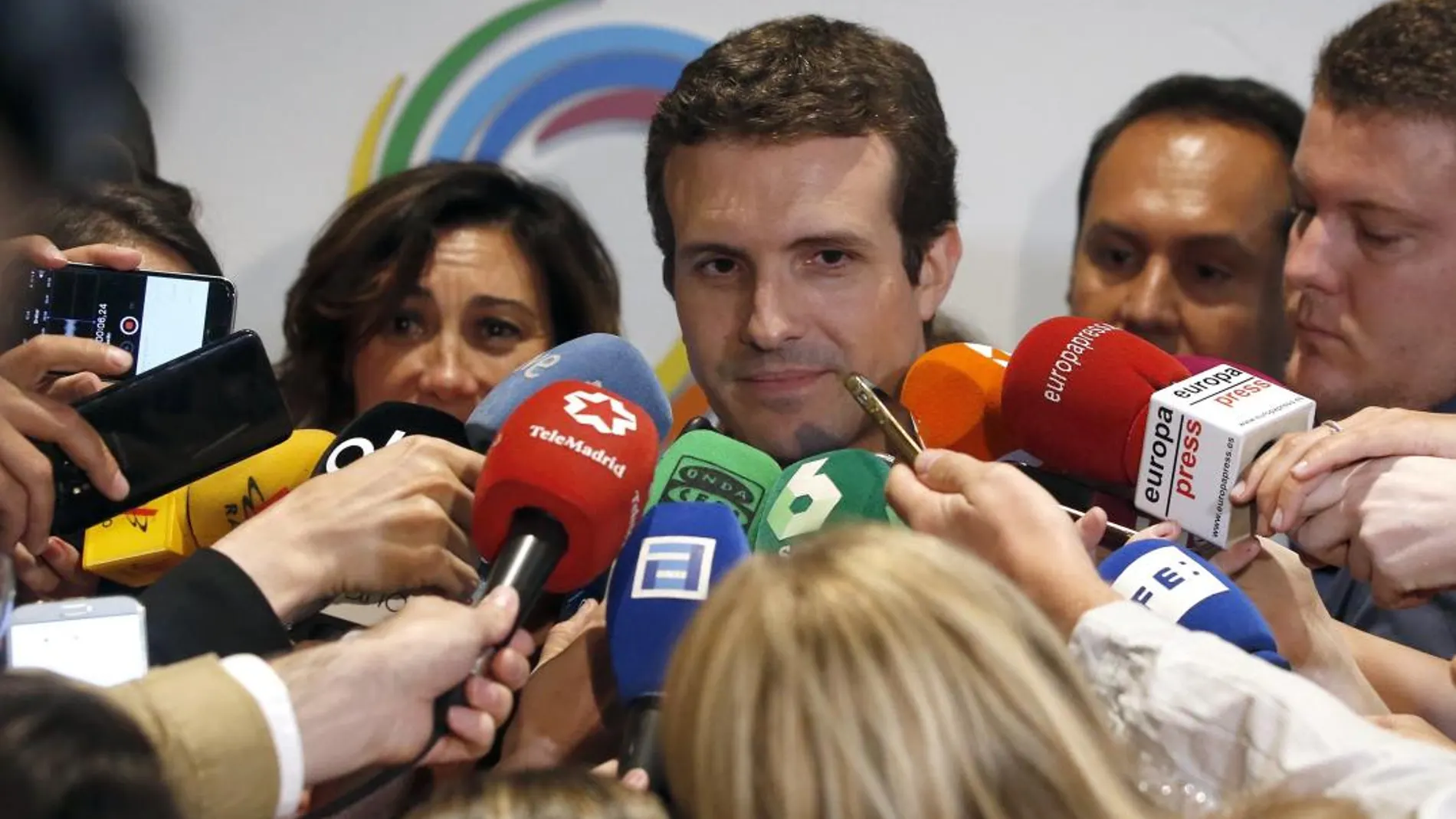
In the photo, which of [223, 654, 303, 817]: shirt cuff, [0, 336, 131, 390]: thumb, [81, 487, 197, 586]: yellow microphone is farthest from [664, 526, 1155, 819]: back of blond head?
[81, 487, 197, 586]: yellow microphone

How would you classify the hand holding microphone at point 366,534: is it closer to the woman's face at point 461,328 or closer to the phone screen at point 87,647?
the phone screen at point 87,647

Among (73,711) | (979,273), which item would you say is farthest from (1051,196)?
(73,711)

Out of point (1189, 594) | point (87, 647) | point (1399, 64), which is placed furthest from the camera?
point (1399, 64)

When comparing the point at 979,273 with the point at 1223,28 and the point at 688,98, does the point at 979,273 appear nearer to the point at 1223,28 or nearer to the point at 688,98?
the point at 1223,28

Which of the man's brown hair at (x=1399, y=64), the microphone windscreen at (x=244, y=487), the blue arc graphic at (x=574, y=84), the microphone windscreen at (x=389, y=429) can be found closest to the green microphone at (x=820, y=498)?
the microphone windscreen at (x=389, y=429)

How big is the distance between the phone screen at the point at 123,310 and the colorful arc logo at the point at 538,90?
958 millimetres

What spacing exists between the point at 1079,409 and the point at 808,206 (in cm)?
41

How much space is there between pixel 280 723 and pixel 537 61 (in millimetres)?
1764

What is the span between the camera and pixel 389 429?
1592 mm

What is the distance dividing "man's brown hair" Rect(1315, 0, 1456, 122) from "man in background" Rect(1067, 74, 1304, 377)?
0.36 metres

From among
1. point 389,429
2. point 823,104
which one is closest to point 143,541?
point 389,429

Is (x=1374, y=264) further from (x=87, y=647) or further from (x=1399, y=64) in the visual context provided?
(x=87, y=647)

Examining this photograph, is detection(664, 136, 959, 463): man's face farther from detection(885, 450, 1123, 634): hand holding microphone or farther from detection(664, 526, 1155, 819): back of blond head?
detection(664, 526, 1155, 819): back of blond head

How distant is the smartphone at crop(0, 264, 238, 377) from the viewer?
63.9 inches
